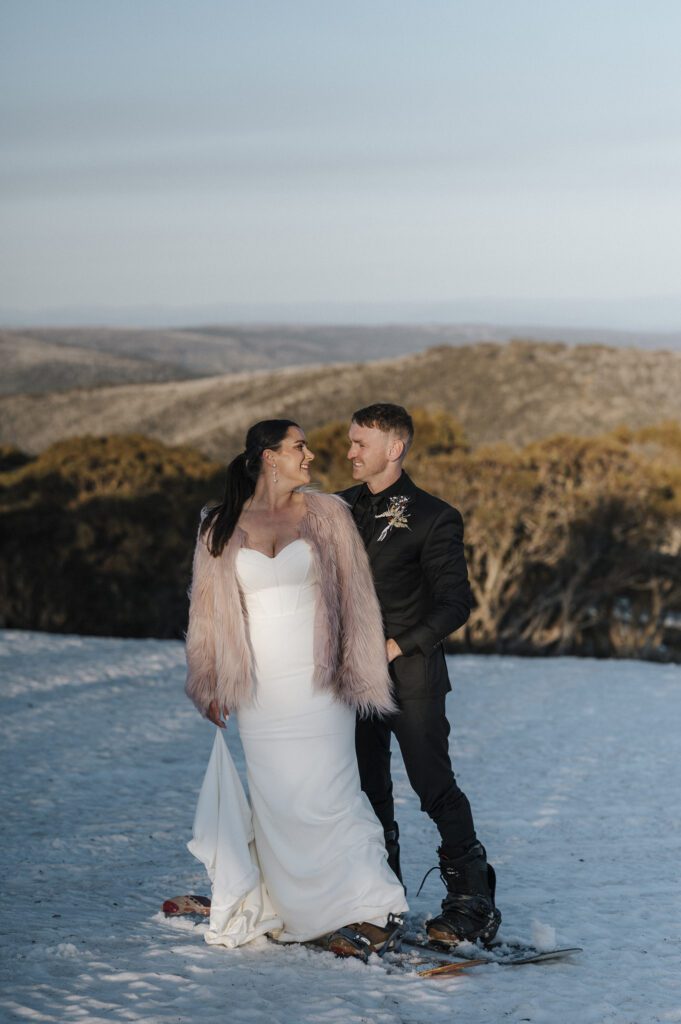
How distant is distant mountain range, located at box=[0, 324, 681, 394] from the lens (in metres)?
84.3

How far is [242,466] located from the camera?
417 centimetres

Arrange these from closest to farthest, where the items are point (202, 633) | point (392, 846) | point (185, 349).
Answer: point (202, 633), point (392, 846), point (185, 349)

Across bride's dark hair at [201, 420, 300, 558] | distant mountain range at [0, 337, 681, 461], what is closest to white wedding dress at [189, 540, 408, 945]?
bride's dark hair at [201, 420, 300, 558]

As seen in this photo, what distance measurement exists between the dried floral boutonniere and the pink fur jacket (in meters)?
0.12

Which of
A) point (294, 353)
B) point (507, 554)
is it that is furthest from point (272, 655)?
point (294, 353)

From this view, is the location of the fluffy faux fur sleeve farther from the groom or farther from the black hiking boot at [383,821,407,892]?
the black hiking boot at [383,821,407,892]

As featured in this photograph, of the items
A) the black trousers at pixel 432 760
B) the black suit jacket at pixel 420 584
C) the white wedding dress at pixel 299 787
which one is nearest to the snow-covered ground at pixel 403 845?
the white wedding dress at pixel 299 787

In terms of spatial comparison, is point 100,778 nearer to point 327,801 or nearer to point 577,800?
point 577,800

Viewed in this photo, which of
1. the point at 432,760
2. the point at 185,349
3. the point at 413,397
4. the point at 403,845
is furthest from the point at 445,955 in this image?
Answer: the point at 185,349

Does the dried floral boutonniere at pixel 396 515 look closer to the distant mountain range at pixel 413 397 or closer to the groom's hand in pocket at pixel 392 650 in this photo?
the groom's hand in pocket at pixel 392 650

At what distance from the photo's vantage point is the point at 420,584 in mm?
4328

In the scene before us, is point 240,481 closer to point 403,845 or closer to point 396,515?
point 396,515

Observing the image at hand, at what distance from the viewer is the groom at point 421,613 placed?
417 centimetres

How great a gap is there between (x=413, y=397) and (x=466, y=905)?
60598 millimetres
